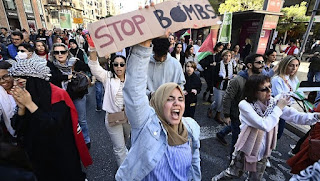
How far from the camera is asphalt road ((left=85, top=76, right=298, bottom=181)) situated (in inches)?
113

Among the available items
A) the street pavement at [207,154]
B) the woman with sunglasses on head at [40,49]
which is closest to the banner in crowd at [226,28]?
the street pavement at [207,154]

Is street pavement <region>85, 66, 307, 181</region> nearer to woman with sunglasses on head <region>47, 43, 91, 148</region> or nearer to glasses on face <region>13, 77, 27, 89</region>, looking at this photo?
woman with sunglasses on head <region>47, 43, 91, 148</region>

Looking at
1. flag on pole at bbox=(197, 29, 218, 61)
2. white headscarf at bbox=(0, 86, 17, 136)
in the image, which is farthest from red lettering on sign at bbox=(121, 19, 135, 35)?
flag on pole at bbox=(197, 29, 218, 61)

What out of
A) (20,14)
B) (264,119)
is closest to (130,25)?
(264,119)

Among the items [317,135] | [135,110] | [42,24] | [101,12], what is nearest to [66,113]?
[135,110]

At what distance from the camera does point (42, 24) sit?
3234 centimetres

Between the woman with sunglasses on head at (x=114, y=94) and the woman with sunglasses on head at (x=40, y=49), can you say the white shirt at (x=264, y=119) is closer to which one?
the woman with sunglasses on head at (x=114, y=94)

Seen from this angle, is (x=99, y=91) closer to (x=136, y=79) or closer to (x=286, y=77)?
(x=136, y=79)

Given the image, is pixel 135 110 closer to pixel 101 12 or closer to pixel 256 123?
pixel 256 123

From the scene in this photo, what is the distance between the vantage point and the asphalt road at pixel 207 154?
2879 millimetres

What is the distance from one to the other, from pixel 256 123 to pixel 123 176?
4.93 ft

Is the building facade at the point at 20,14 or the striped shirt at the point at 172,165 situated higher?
the building facade at the point at 20,14

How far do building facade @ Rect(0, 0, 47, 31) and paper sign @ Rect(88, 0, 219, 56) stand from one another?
31.7 metres

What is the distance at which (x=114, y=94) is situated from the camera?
2582mm
